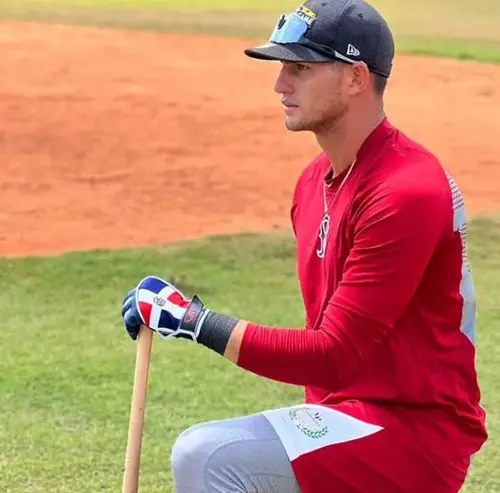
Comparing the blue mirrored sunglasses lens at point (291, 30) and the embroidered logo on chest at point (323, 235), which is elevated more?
the blue mirrored sunglasses lens at point (291, 30)

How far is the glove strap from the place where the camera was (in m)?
2.79

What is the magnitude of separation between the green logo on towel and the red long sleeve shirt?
0.08 m

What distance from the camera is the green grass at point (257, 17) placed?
21.2 metres

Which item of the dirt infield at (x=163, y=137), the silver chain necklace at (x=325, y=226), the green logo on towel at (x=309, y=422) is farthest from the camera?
the dirt infield at (x=163, y=137)

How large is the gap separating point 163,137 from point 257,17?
40.6ft

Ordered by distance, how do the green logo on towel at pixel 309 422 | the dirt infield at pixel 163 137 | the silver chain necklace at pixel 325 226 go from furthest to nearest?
the dirt infield at pixel 163 137
the silver chain necklace at pixel 325 226
the green logo on towel at pixel 309 422

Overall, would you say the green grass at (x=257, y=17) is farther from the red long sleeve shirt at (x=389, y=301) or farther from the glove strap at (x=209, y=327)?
the glove strap at (x=209, y=327)

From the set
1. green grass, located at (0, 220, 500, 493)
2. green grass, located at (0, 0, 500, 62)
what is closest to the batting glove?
green grass, located at (0, 220, 500, 493)

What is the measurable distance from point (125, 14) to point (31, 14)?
83.1 inches

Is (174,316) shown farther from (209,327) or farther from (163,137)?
(163,137)

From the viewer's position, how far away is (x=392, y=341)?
2.87 metres

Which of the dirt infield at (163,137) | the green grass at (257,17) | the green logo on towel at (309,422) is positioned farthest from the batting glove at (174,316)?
the green grass at (257,17)

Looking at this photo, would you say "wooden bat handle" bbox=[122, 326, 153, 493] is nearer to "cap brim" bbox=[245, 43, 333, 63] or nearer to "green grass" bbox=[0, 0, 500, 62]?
"cap brim" bbox=[245, 43, 333, 63]

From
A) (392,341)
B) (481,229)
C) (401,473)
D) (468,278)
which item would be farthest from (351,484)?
(481,229)
